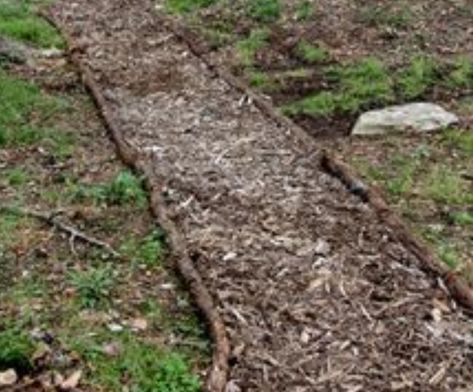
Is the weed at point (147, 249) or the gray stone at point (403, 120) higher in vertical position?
the weed at point (147, 249)

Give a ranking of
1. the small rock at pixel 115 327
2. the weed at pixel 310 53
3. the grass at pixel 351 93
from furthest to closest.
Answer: the weed at pixel 310 53
the grass at pixel 351 93
the small rock at pixel 115 327

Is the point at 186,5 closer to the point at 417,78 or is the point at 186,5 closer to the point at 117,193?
the point at 417,78

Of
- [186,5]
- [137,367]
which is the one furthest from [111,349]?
[186,5]

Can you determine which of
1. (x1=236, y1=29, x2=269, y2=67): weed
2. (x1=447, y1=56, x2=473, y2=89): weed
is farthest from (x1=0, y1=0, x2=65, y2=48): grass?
(x1=447, y1=56, x2=473, y2=89): weed

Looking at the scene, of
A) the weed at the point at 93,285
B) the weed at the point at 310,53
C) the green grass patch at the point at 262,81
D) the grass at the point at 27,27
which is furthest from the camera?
the grass at the point at 27,27

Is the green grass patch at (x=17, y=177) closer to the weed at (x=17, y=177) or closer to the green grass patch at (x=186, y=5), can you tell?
the weed at (x=17, y=177)

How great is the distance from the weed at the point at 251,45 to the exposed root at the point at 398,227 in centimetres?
358

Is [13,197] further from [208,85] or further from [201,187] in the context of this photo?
[208,85]

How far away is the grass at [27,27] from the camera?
12.9 metres

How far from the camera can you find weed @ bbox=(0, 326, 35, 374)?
530 centimetres

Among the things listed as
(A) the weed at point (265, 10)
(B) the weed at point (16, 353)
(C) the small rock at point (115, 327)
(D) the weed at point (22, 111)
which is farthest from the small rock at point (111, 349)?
(A) the weed at point (265, 10)

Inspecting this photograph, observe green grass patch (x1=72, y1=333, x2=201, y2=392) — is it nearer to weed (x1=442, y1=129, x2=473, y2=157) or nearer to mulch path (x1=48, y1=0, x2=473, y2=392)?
mulch path (x1=48, y1=0, x2=473, y2=392)

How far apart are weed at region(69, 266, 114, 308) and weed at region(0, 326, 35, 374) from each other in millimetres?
661

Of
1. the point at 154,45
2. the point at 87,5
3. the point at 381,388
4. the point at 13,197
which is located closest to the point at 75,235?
the point at 13,197
